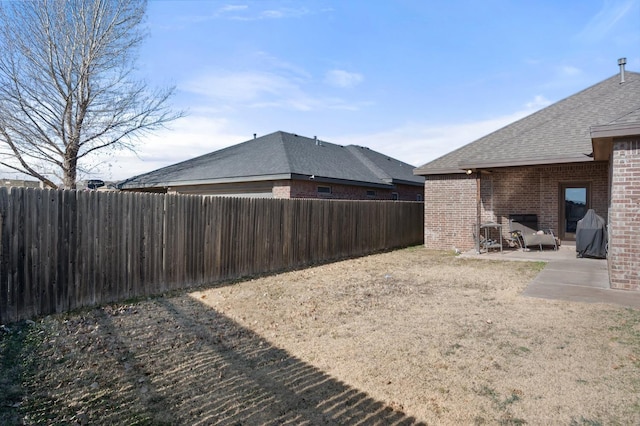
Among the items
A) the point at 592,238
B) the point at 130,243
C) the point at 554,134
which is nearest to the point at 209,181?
the point at 130,243

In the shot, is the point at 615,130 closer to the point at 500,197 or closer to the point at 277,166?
the point at 500,197

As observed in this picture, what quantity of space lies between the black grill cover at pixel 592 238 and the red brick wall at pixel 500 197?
1662mm

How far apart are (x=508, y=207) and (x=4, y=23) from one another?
20.1 meters

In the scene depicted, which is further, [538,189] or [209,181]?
[209,181]

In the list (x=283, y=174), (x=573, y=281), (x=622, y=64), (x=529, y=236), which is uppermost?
(x=622, y=64)

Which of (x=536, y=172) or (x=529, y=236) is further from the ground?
(x=536, y=172)

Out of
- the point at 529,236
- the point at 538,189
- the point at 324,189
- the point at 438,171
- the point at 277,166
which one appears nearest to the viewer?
the point at 529,236

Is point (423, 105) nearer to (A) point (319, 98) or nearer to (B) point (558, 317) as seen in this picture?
(A) point (319, 98)

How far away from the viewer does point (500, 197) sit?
1338 centimetres

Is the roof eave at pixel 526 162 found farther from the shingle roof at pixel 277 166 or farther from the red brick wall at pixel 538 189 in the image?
the shingle roof at pixel 277 166

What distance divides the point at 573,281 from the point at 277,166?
10.5m

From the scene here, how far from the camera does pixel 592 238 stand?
400 inches

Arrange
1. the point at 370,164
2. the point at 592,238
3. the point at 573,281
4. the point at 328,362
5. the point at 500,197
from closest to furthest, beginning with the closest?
the point at 328,362, the point at 573,281, the point at 592,238, the point at 500,197, the point at 370,164

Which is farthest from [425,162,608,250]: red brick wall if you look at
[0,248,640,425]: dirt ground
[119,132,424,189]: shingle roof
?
[0,248,640,425]: dirt ground
